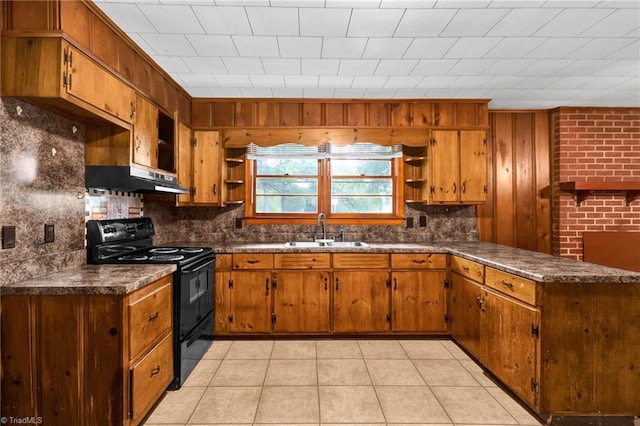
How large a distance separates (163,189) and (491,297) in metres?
2.57

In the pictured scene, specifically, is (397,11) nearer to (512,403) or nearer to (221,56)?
(221,56)

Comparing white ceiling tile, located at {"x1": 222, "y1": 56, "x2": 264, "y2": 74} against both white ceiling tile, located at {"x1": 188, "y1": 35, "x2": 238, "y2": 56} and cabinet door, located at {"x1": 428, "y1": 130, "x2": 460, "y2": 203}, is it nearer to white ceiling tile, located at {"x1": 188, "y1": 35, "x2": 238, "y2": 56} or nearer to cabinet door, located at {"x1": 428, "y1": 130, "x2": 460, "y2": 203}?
white ceiling tile, located at {"x1": 188, "y1": 35, "x2": 238, "y2": 56}

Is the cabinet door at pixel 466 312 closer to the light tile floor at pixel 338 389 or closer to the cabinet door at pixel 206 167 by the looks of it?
the light tile floor at pixel 338 389

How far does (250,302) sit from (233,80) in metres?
2.09

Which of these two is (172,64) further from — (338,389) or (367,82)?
(338,389)

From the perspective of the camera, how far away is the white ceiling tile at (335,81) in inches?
122

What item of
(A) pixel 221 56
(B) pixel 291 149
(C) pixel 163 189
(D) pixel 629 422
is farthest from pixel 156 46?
(D) pixel 629 422

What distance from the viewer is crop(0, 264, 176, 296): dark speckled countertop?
5.58 feet

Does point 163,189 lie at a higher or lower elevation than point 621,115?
lower

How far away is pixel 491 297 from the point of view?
2.51 metres

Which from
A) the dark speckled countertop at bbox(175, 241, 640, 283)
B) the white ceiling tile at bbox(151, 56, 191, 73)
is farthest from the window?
the white ceiling tile at bbox(151, 56, 191, 73)

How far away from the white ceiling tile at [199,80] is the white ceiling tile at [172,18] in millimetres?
745

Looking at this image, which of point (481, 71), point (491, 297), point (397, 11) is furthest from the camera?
point (481, 71)

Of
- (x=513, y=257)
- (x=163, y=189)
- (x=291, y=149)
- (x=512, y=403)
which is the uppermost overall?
(x=291, y=149)
